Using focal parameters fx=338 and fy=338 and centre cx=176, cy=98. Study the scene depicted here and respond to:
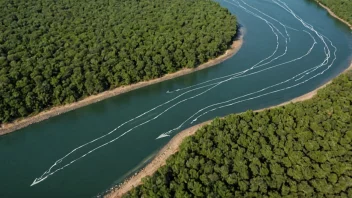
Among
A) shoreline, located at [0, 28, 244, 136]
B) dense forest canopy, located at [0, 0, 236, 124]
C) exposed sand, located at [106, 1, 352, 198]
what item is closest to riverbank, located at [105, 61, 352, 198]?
exposed sand, located at [106, 1, 352, 198]

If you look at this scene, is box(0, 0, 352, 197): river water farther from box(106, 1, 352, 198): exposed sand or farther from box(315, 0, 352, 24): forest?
box(315, 0, 352, 24): forest

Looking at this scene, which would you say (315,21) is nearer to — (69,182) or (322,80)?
(322,80)

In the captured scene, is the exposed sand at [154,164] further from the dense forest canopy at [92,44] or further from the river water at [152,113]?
the dense forest canopy at [92,44]

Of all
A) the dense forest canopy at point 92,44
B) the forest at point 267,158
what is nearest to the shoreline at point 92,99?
the dense forest canopy at point 92,44

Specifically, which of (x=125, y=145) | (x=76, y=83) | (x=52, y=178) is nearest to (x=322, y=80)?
(x=125, y=145)

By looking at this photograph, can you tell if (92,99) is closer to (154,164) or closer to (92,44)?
(92,44)
